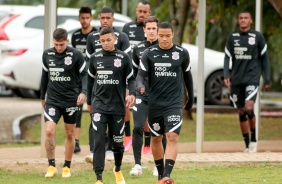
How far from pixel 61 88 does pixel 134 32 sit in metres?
2.32

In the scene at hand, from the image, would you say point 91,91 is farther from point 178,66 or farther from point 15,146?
point 15,146

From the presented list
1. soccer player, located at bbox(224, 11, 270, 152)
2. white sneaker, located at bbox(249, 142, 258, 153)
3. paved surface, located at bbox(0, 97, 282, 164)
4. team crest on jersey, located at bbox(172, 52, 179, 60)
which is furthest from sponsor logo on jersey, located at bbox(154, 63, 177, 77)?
white sneaker, located at bbox(249, 142, 258, 153)

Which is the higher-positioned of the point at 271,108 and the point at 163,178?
the point at 163,178

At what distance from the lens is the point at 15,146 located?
1988 centimetres

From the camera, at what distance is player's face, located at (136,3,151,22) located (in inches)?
622

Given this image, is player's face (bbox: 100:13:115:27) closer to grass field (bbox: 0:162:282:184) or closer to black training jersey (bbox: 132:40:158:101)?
black training jersey (bbox: 132:40:158:101)

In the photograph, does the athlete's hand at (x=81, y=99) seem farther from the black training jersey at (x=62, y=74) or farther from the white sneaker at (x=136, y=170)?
the white sneaker at (x=136, y=170)

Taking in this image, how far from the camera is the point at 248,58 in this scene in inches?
672

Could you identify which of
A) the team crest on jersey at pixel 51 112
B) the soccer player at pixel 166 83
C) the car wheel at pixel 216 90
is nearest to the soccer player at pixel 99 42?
the team crest on jersey at pixel 51 112

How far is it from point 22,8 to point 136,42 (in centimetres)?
1320

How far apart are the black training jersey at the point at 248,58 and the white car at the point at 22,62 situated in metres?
8.53

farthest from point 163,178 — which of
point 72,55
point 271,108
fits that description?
point 271,108

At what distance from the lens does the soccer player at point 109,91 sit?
1309cm

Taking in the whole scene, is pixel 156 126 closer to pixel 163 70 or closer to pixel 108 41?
pixel 163 70
